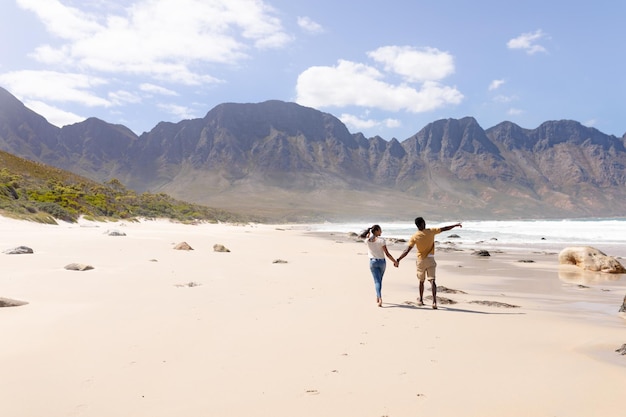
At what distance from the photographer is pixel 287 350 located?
5168 mm

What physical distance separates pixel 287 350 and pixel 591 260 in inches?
632

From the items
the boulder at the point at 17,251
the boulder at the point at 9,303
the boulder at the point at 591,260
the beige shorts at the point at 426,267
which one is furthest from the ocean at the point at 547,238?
the boulder at the point at 17,251

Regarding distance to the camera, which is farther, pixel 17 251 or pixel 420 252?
pixel 17 251

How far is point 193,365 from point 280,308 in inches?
127

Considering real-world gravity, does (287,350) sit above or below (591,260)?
below

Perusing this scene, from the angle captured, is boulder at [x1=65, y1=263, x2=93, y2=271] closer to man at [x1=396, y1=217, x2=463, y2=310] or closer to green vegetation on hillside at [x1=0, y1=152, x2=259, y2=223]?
man at [x1=396, y1=217, x2=463, y2=310]

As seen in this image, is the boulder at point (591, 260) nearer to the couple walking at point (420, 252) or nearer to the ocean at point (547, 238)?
the ocean at point (547, 238)

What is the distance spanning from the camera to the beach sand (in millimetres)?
3697

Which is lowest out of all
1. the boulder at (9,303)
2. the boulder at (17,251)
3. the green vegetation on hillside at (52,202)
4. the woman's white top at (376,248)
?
the boulder at (9,303)

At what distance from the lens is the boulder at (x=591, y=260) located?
51.3 ft

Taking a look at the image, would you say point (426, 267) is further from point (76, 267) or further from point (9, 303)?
point (76, 267)

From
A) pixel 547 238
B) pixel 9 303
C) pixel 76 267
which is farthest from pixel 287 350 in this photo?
pixel 547 238

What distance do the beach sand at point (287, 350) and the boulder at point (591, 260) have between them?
6.03 meters

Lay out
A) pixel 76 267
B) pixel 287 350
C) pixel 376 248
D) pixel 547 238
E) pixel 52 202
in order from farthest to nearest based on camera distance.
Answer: pixel 547 238 < pixel 52 202 < pixel 76 267 < pixel 376 248 < pixel 287 350
